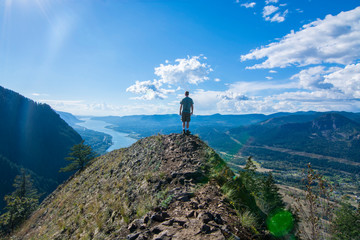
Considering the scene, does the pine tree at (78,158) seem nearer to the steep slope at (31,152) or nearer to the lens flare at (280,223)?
the lens flare at (280,223)

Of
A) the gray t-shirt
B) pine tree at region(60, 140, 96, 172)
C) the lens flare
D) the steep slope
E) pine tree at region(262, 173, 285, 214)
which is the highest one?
the gray t-shirt

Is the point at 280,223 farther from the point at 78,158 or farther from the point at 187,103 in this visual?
the point at 78,158

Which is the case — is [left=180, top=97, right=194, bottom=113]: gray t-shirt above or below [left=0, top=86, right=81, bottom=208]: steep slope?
above

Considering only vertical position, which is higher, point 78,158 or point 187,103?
point 187,103

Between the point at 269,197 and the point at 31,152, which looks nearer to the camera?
the point at 269,197

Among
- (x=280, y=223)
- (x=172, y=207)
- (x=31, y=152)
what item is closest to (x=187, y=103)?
(x=172, y=207)

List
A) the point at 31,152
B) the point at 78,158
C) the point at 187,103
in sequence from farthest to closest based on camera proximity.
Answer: the point at 31,152 → the point at 78,158 → the point at 187,103

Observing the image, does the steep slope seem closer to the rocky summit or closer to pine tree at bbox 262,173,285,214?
the rocky summit

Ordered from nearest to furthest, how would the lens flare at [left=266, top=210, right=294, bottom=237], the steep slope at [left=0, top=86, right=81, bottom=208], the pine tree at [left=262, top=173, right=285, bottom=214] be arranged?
the lens flare at [left=266, top=210, right=294, bottom=237]
the pine tree at [left=262, top=173, right=285, bottom=214]
the steep slope at [left=0, top=86, right=81, bottom=208]

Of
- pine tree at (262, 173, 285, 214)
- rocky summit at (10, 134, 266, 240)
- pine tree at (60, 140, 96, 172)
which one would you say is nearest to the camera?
rocky summit at (10, 134, 266, 240)

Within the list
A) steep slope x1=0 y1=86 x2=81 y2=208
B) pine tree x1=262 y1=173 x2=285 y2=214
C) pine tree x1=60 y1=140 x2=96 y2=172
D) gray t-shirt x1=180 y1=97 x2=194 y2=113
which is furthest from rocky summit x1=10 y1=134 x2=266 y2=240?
steep slope x1=0 y1=86 x2=81 y2=208

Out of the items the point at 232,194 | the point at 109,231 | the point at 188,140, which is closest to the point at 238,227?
the point at 232,194

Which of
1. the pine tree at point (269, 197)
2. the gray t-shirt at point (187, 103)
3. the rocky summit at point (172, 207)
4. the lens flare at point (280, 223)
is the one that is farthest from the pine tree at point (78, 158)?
the lens flare at point (280, 223)

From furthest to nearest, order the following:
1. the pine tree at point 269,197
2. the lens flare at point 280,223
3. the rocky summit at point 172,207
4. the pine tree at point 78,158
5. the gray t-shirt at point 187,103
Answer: the pine tree at point 78,158 → the gray t-shirt at point 187,103 → the pine tree at point 269,197 → the lens flare at point 280,223 → the rocky summit at point 172,207
